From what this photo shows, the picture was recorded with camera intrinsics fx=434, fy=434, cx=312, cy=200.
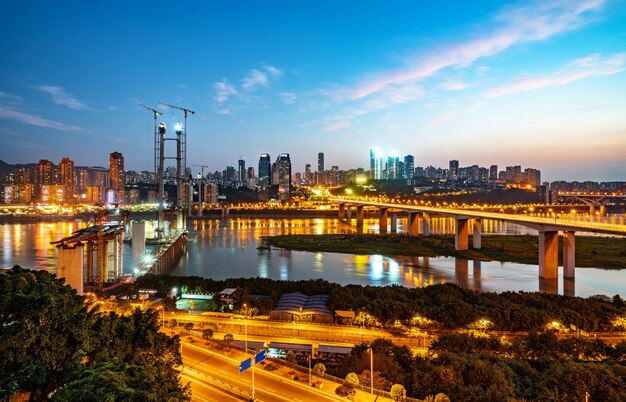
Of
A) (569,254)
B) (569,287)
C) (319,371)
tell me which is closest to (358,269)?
(569,287)

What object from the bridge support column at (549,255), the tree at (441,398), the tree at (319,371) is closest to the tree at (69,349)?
the tree at (319,371)

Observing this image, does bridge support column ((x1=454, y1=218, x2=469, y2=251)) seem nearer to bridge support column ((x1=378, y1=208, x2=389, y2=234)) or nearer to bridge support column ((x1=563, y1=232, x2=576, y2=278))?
bridge support column ((x1=563, y1=232, x2=576, y2=278))

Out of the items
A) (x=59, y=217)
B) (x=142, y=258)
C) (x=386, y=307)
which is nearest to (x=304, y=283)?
(x=386, y=307)

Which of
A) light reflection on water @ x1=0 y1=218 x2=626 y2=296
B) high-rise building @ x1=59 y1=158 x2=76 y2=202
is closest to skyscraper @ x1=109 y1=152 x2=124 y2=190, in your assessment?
high-rise building @ x1=59 y1=158 x2=76 y2=202

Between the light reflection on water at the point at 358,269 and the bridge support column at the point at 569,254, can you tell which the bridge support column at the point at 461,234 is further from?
the bridge support column at the point at 569,254

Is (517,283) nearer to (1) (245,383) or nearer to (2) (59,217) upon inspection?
(1) (245,383)

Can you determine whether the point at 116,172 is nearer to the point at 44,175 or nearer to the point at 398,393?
the point at 44,175
